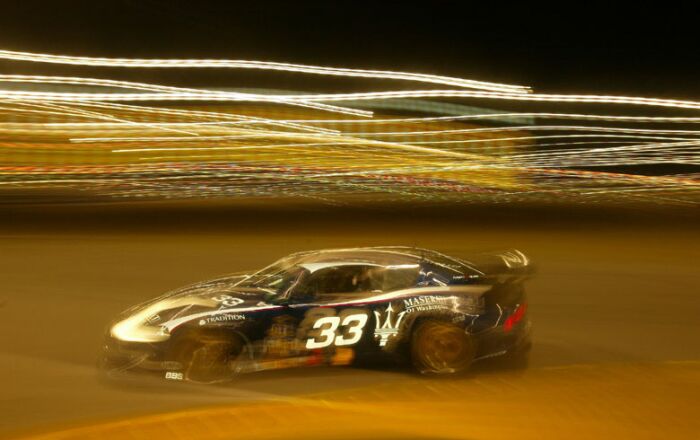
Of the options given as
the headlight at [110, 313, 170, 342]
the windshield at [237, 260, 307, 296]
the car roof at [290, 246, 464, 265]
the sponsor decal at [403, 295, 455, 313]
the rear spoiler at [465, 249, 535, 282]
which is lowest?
the headlight at [110, 313, 170, 342]

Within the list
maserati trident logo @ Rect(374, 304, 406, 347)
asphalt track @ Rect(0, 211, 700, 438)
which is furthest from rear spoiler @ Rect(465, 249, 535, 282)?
maserati trident logo @ Rect(374, 304, 406, 347)

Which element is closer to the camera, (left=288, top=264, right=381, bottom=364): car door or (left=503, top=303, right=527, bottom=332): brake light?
(left=288, top=264, right=381, bottom=364): car door

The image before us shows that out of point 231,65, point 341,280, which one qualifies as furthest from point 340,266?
point 231,65

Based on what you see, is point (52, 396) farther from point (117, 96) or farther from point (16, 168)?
point (16, 168)

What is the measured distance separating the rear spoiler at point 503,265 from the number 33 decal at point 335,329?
1.21 m

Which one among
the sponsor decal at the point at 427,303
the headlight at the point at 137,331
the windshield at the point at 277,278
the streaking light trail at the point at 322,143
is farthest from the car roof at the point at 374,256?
the streaking light trail at the point at 322,143

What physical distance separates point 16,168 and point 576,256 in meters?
13.9

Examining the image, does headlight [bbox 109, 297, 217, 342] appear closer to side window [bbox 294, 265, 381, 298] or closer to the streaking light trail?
side window [bbox 294, 265, 381, 298]

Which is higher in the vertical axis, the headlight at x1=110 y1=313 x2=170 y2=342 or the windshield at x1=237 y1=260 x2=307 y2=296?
the windshield at x1=237 y1=260 x2=307 y2=296

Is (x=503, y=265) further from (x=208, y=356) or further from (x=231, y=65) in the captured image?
(x=231, y=65)

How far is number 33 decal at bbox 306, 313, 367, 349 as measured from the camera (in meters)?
6.85

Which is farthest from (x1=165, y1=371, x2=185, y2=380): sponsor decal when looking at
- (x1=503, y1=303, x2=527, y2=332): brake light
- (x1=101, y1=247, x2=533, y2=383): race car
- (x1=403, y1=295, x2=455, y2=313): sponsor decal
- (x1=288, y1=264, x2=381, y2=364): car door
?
(x1=503, y1=303, x2=527, y2=332): brake light

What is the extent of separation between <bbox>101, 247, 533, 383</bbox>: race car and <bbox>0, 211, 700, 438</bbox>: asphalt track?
0.20 m

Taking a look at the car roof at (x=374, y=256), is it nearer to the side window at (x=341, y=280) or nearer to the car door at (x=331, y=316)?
the side window at (x=341, y=280)
